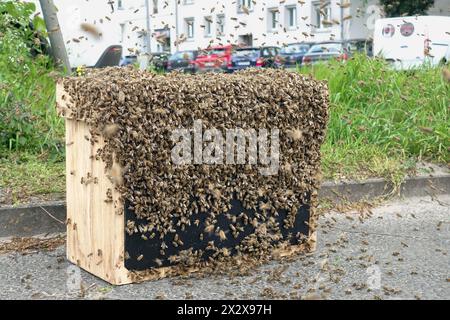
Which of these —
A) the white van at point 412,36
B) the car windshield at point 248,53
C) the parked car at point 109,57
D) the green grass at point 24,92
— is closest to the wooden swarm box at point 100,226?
the green grass at point 24,92

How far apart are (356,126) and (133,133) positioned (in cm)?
383

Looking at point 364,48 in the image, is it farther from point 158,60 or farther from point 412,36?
point 412,36

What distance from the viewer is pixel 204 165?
4012 mm

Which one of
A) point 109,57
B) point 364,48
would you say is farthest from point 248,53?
point 364,48

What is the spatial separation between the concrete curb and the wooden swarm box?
0.58 meters

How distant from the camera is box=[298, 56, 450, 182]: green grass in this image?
6.47 meters

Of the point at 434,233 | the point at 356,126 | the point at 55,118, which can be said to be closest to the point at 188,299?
the point at 434,233

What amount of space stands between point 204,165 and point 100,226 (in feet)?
2.17

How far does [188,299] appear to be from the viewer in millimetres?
3695

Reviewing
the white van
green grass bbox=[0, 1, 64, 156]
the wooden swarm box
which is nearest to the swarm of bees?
the wooden swarm box

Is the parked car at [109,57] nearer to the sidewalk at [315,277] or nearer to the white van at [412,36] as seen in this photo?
the sidewalk at [315,277]

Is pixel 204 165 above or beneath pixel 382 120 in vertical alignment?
beneath

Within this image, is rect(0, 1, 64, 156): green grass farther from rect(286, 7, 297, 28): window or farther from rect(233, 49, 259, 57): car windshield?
rect(286, 7, 297, 28): window

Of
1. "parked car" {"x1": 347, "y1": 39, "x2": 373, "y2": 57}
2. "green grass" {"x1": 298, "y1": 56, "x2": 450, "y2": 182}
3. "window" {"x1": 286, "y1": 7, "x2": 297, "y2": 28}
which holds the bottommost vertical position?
"green grass" {"x1": 298, "y1": 56, "x2": 450, "y2": 182}
